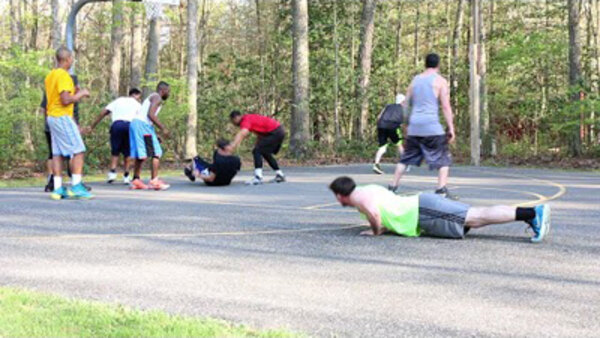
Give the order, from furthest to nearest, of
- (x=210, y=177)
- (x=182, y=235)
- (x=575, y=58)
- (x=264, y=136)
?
1. (x=575, y=58)
2. (x=264, y=136)
3. (x=210, y=177)
4. (x=182, y=235)

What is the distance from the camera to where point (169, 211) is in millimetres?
9812

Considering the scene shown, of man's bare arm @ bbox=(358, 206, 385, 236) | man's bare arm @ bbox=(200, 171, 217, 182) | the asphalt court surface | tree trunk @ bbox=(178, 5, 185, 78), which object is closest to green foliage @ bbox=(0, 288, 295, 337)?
the asphalt court surface

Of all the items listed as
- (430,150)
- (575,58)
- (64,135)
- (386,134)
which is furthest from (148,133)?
(575,58)

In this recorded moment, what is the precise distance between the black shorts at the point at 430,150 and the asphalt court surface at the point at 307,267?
1148mm

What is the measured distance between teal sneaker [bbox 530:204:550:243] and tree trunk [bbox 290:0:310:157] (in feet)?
58.3

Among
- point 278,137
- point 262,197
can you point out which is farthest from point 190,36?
point 262,197

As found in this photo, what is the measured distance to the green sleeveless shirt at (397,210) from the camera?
7.21m

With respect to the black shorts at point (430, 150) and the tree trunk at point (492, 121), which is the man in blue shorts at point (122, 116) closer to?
the black shorts at point (430, 150)

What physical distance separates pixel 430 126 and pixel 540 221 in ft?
10.1

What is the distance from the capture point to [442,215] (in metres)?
7.13

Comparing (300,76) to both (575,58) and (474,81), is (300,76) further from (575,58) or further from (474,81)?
(575,58)

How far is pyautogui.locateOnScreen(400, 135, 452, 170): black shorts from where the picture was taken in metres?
9.80

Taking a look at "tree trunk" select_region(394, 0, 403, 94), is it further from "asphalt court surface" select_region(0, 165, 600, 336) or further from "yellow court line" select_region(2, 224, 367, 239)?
"yellow court line" select_region(2, 224, 367, 239)

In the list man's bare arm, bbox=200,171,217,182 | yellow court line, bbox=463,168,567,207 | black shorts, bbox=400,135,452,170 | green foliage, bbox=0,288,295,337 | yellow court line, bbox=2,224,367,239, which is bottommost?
green foliage, bbox=0,288,295,337
